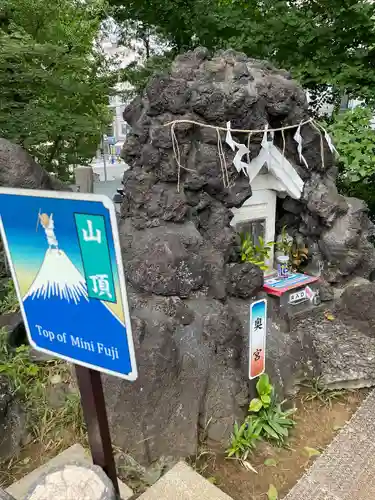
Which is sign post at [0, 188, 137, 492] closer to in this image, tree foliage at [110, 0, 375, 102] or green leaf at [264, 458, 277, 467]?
green leaf at [264, 458, 277, 467]

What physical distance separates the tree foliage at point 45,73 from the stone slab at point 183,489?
4805 millimetres

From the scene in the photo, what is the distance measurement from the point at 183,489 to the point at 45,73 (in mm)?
5276

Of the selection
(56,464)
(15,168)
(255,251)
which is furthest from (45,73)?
(56,464)

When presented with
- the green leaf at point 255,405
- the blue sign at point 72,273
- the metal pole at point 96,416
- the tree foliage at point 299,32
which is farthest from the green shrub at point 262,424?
the tree foliage at point 299,32

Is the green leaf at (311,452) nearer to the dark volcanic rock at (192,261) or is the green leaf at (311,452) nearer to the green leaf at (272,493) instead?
the green leaf at (272,493)

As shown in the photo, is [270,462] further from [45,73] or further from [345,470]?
[45,73]

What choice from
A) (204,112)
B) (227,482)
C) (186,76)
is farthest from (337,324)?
(186,76)

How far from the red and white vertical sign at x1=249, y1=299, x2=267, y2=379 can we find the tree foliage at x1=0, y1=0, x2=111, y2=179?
416cm

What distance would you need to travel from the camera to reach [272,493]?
3287 mm

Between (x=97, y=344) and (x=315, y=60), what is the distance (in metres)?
5.55

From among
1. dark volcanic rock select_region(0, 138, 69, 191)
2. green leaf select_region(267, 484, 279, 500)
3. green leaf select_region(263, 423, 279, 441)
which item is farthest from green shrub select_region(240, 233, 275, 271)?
dark volcanic rock select_region(0, 138, 69, 191)

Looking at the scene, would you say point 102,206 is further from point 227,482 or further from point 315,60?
point 315,60

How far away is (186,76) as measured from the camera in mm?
4195

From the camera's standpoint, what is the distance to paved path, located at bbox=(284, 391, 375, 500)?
10.2 feet
